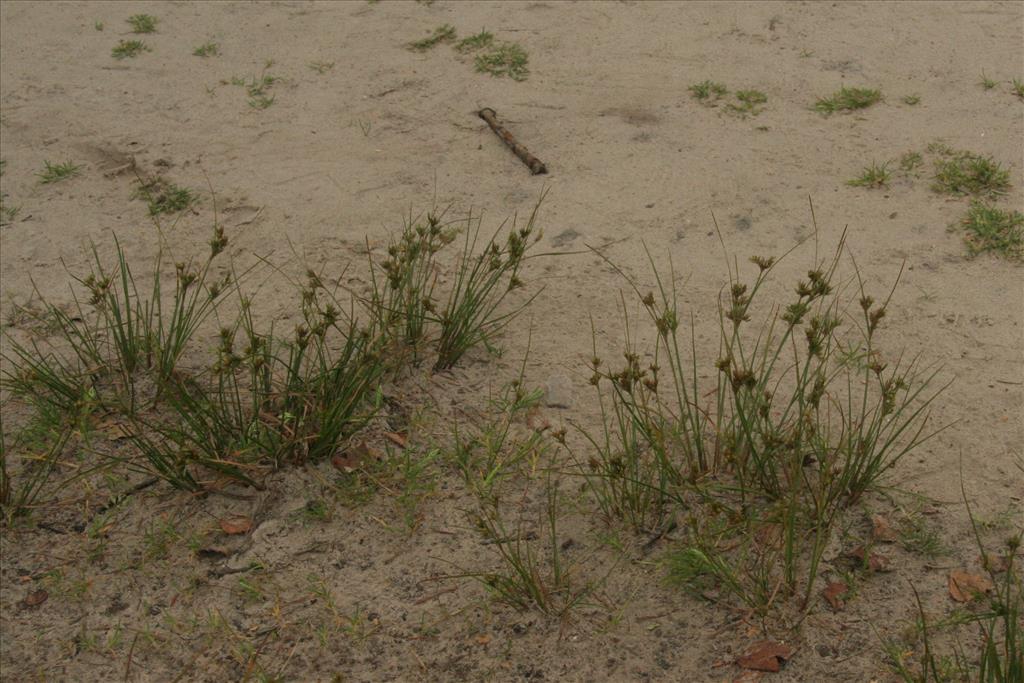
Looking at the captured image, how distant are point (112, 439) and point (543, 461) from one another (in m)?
1.36

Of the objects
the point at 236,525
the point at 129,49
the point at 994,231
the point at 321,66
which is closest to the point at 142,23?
the point at 129,49

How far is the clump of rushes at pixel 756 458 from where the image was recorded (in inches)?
105

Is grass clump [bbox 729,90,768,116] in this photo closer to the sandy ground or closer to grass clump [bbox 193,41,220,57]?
the sandy ground

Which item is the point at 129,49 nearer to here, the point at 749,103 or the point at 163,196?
the point at 163,196

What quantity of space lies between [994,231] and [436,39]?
10.0 feet

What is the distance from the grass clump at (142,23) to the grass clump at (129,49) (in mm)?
168

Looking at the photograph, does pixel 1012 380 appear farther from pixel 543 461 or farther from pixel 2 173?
pixel 2 173

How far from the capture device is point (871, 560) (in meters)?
2.80

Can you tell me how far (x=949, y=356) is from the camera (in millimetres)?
3461

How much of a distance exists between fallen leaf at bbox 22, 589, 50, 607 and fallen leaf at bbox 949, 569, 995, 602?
2.43 meters

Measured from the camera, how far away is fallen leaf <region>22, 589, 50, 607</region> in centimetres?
296

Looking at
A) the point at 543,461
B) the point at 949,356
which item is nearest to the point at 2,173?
the point at 543,461

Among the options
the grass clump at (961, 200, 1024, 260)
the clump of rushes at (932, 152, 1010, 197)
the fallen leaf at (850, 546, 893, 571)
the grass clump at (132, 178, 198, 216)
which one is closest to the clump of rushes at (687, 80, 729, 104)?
the clump of rushes at (932, 152, 1010, 197)

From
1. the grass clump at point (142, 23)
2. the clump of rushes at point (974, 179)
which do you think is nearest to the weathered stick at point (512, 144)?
the clump of rushes at point (974, 179)
